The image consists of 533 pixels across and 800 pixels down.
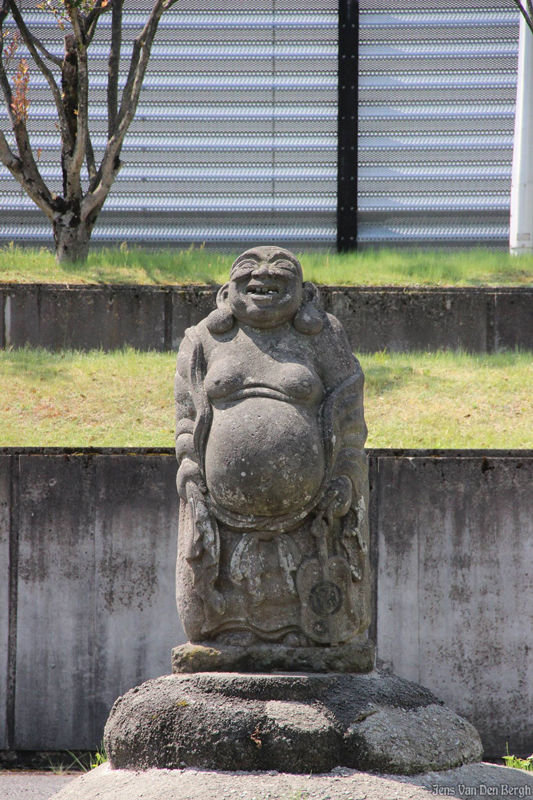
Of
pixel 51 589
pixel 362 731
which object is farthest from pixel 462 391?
pixel 362 731

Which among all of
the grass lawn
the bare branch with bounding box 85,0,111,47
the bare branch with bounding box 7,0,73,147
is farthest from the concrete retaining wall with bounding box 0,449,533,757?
the bare branch with bounding box 85,0,111,47

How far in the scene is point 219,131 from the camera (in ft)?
49.7

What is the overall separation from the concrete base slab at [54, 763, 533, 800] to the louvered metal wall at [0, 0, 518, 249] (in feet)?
34.7

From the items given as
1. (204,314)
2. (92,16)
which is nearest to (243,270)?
(204,314)

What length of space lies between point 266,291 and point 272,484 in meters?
1.17

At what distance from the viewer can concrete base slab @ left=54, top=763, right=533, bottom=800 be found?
15.0ft

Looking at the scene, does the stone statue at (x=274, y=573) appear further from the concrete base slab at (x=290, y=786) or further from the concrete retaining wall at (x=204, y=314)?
the concrete retaining wall at (x=204, y=314)

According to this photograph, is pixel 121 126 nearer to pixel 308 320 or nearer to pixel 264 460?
pixel 308 320

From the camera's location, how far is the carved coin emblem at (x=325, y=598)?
5.37 meters

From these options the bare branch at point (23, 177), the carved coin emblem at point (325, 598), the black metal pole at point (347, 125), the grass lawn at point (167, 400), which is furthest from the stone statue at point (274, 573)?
the black metal pole at point (347, 125)

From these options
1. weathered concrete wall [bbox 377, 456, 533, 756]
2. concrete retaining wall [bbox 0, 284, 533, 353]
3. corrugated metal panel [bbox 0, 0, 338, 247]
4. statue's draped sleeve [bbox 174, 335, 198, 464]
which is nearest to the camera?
statue's draped sleeve [bbox 174, 335, 198, 464]

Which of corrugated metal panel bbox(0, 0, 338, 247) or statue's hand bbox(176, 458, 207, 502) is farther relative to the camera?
corrugated metal panel bbox(0, 0, 338, 247)

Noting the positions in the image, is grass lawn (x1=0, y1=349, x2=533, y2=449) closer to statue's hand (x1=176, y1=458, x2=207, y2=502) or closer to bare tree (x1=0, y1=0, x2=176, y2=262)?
statue's hand (x1=176, y1=458, x2=207, y2=502)

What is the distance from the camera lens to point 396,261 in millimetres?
12898
